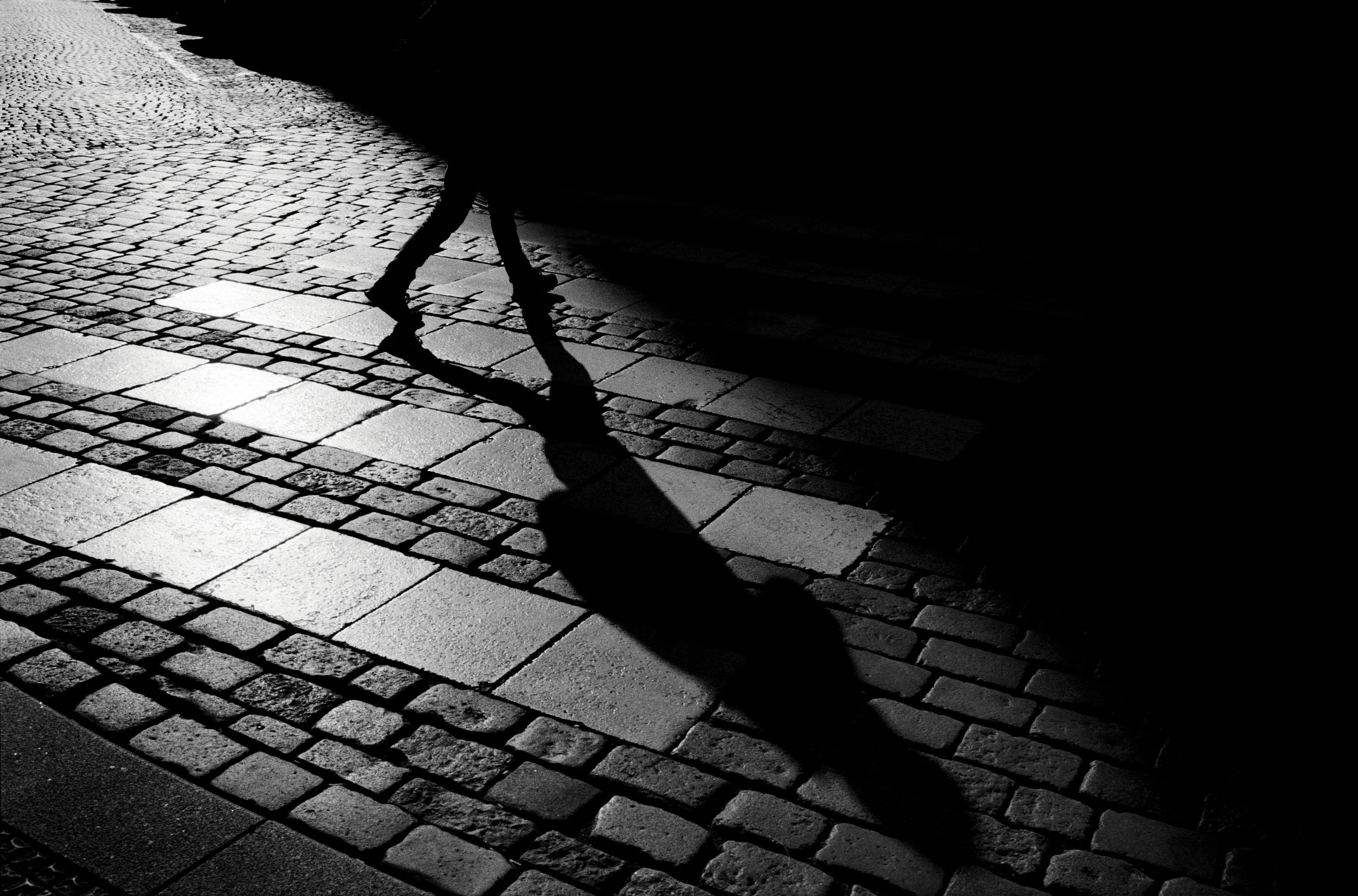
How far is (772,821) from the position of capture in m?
2.88

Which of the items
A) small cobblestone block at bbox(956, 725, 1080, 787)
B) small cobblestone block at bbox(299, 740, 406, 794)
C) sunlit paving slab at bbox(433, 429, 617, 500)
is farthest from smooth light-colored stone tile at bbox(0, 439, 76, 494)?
small cobblestone block at bbox(956, 725, 1080, 787)

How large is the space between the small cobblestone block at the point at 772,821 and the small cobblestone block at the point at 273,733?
1.10 meters

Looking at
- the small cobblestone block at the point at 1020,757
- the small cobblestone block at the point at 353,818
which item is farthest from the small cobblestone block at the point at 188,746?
the small cobblestone block at the point at 1020,757

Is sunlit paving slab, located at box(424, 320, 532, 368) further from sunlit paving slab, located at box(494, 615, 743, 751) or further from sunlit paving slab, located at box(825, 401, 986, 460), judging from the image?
sunlit paving slab, located at box(494, 615, 743, 751)

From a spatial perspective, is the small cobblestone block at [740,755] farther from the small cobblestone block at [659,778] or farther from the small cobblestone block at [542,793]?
the small cobblestone block at [542,793]

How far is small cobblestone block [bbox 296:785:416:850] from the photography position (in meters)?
2.80

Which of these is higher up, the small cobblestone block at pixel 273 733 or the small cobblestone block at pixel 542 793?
the small cobblestone block at pixel 542 793

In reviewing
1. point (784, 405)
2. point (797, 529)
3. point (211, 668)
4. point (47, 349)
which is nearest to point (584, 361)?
point (784, 405)

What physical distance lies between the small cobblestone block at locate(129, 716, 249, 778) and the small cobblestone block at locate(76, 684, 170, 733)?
0.05m

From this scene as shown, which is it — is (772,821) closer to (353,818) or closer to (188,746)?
(353,818)

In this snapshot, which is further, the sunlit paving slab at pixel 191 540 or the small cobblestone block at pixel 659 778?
the sunlit paving slab at pixel 191 540

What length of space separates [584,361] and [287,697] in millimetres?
2855

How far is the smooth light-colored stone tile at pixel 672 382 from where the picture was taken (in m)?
5.48

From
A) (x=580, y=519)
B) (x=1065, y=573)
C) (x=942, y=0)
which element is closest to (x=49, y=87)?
(x=942, y=0)
